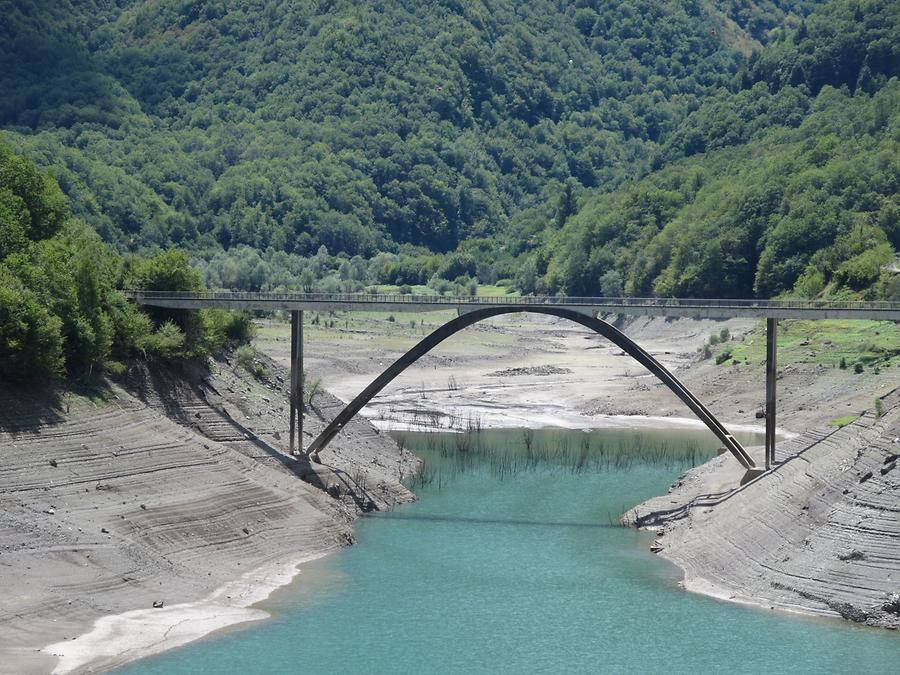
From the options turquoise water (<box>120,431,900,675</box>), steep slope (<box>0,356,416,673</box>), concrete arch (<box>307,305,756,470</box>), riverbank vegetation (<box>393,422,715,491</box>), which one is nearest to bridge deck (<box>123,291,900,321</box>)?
concrete arch (<box>307,305,756,470</box>)

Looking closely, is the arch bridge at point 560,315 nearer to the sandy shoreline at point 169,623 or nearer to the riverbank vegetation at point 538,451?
the riverbank vegetation at point 538,451

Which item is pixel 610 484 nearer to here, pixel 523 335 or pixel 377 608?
pixel 377 608

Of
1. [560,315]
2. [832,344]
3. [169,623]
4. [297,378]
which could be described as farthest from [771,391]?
[832,344]

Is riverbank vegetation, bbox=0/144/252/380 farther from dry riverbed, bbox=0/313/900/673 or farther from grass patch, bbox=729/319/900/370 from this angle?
grass patch, bbox=729/319/900/370

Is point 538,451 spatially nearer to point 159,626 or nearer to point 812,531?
point 812,531

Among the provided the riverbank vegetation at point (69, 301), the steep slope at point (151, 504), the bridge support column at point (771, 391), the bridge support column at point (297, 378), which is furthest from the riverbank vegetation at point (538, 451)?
the bridge support column at point (771, 391)

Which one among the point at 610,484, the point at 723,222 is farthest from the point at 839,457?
the point at 723,222
